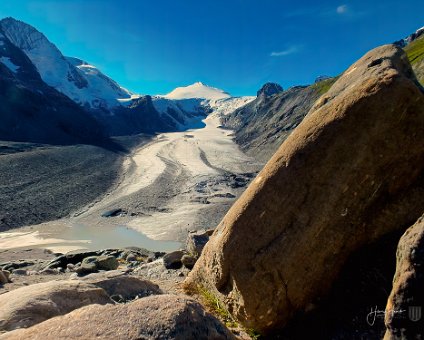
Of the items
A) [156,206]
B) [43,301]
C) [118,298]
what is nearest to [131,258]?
[118,298]

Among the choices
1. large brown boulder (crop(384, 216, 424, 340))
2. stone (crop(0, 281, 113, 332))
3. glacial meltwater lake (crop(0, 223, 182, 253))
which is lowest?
large brown boulder (crop(384, 216, 424, 340))

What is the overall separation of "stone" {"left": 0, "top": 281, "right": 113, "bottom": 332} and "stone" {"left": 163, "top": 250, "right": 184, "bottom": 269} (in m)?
7.82

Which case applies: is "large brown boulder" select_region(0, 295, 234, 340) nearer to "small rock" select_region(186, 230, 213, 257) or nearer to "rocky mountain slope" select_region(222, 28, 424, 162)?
"small rock" select_region(186, 230, 213, 257)

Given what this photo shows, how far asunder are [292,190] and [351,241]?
5.29 feet

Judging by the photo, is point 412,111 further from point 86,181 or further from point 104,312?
point 86,181

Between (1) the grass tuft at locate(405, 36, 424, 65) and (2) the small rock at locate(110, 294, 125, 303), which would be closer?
(2) the small rock at locate(110, 294, 125, 303)

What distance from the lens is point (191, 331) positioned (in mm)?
5254

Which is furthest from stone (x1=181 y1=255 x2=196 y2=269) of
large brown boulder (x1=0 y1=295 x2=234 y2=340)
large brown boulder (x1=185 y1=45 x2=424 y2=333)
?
large brown boulder (x1=0 y1=295 x2=234 y2=340)

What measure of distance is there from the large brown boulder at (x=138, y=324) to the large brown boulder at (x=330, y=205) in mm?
2254

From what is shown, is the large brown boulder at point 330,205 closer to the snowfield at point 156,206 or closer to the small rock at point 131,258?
the small rock at point 131,258

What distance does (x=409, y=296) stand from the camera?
4.61m

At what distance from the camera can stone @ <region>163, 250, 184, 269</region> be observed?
54.3ft

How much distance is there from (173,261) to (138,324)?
1169 cm

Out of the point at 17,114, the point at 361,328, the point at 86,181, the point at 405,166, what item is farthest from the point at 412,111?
the point at 17,114
